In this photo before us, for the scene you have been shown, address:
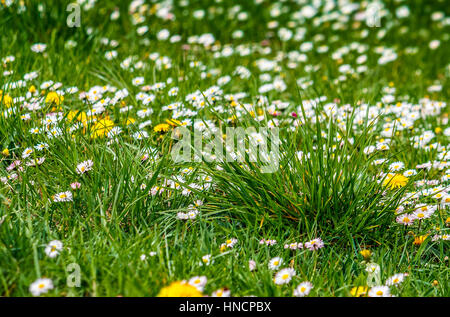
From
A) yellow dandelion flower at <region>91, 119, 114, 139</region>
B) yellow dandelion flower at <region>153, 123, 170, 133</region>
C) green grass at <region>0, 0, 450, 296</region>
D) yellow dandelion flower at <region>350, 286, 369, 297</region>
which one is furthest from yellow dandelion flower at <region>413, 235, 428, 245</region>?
yellow dandelion flower at <region>91, 119, 114, 139</region>

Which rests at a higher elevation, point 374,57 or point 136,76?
point 136,76

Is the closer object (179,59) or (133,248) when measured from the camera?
(133,248)

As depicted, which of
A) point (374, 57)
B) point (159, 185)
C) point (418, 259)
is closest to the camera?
point (418, 259)

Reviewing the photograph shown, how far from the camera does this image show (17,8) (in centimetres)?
477

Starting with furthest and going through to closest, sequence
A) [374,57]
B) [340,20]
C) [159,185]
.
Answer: [340,20]
[374,57]
[159,185]

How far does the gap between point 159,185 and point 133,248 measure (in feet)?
1.59

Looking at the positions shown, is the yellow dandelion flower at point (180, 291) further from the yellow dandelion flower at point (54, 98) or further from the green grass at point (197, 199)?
the yellow dandelion flower at point (54, 98)

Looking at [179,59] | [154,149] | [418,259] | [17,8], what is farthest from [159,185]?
[17,8]

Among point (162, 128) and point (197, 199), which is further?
point (162, 128)

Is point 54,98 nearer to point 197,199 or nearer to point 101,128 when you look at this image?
point 101,128

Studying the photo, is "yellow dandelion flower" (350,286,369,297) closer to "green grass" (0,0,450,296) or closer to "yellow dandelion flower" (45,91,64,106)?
"green grass" (0,0,450,296)

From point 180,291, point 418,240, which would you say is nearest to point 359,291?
point 418,240

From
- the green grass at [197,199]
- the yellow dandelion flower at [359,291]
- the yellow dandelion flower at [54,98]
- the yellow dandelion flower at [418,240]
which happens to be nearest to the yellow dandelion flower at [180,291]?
the green grass at [197,199]
